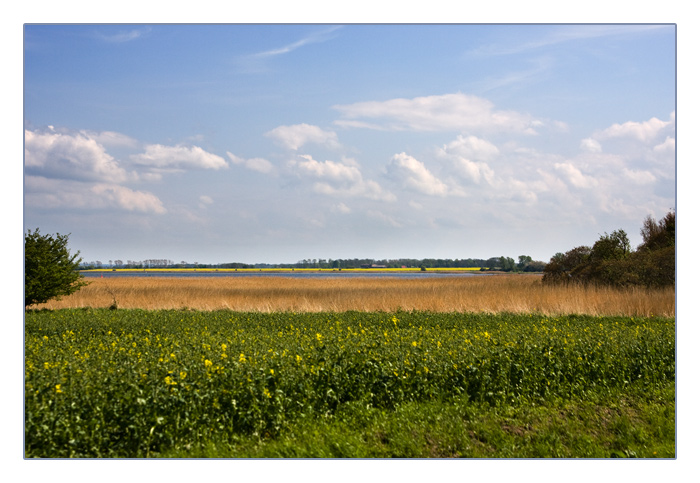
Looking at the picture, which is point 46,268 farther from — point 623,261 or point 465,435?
point 623,261

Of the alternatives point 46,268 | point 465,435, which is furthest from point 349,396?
point 46,268

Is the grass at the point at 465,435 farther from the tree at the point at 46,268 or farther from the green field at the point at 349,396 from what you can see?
the tree at the point at 46,268

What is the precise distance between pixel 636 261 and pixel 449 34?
1489 centimetres

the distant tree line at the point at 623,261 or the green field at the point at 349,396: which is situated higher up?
the distant tree line at the point at 623,261

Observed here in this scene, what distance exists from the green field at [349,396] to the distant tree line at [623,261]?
24.3 feet

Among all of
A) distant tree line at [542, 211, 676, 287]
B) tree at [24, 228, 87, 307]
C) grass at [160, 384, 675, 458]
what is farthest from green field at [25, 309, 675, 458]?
distant tree line at [542, 211, 676, 287]

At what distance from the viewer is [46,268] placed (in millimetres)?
13328

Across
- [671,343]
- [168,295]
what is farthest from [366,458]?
[168,295]

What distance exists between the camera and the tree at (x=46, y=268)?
1302cm

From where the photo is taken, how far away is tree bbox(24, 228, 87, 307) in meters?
13.0

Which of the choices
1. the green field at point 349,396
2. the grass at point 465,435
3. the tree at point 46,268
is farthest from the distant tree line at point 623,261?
the tree at point 46,268

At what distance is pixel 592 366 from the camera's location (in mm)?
Answer: 7695

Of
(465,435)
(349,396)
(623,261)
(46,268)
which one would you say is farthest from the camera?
(623,261)

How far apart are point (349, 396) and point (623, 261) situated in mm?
16841
